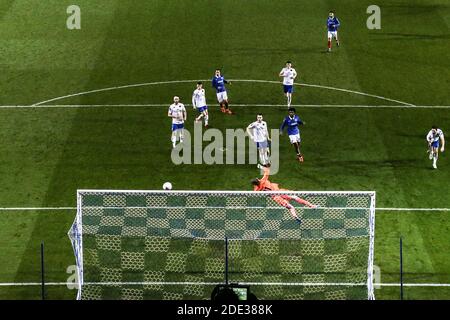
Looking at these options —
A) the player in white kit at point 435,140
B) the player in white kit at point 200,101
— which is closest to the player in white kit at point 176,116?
the player in white kit at point 200,101

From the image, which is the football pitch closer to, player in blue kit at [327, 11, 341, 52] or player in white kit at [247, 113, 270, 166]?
Answer: player in white kit at [247, 113, 270, 166]

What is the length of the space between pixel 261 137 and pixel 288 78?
15.9ft

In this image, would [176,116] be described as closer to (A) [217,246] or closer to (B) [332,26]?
(A) [217,246]

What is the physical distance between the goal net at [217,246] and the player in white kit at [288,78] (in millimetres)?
9173

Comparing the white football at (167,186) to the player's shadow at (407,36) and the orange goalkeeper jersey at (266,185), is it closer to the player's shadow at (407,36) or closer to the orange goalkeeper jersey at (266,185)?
the orange goalkeeper jersey at (266,185)

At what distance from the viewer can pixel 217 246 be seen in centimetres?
2092

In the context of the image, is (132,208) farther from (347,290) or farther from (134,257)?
(347,290)

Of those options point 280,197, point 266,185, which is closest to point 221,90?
point 266,185

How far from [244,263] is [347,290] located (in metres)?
2.61

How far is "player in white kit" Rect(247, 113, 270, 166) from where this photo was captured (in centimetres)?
2692

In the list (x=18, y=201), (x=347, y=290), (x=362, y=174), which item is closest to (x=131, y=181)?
(x=18, y=201)

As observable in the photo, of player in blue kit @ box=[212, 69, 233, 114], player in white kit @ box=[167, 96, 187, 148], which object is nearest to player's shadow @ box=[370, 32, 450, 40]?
player in blue kit @ box=[212, 69, 233, 114]
